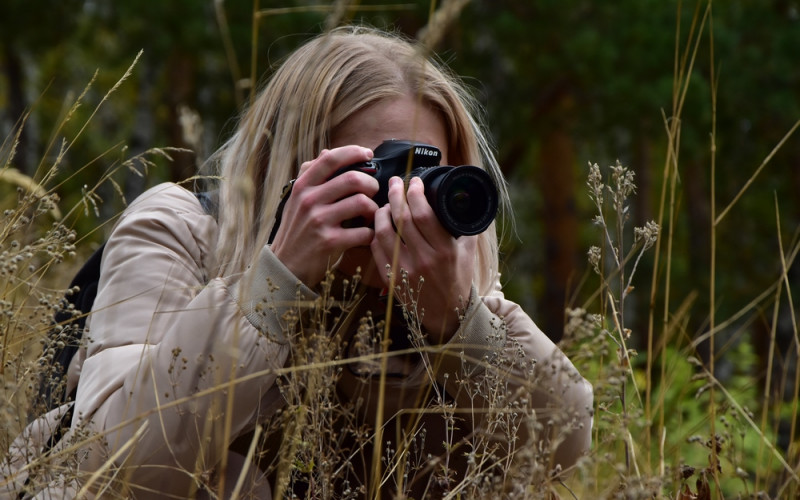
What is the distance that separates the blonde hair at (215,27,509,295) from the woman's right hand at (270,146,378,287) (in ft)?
0.41

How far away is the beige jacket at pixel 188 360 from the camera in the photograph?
4.23 feet

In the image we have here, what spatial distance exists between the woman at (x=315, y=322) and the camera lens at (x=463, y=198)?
0.02m

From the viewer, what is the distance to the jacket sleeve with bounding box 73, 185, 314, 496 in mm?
1301

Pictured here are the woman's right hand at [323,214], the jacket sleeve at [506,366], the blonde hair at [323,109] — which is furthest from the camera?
the blonde hair at [323,109]

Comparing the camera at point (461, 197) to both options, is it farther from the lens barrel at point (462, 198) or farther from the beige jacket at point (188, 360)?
the beige jacket at point (188, 360)

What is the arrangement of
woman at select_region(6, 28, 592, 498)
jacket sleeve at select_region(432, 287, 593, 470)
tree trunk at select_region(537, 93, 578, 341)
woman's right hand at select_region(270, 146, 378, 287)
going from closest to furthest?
woman at select_region(6, 28, 592, 498) < jacket sleeve at select_region(432, 287, 593, 470) < woman's right hand at select_region(270, 146, 378, 287) < tree trunk at select_region(537, 93, 578, 341)

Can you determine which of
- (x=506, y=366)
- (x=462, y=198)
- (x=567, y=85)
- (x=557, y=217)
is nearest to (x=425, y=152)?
(x=462, y=198)

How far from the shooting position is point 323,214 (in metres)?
1.46

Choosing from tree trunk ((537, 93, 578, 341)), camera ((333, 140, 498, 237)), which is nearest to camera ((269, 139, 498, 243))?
camera ((333, 140, 498, 237))

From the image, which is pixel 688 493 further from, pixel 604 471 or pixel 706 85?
pixel 706 85

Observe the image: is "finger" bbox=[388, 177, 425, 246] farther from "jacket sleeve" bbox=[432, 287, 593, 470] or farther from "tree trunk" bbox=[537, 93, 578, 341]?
"tree trunk" bbox=[537, 93, 578, 341]

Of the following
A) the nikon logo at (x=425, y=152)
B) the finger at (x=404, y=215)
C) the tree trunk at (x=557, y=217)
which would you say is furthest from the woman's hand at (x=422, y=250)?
the tree trunk at (x=557, y=217)

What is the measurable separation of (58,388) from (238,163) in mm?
614

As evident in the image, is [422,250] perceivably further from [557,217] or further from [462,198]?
[557,217]
